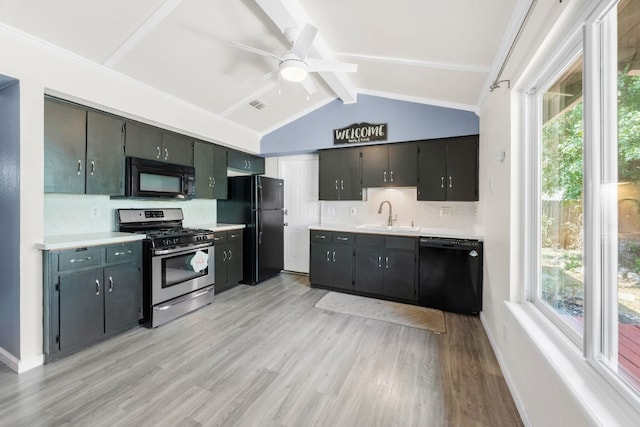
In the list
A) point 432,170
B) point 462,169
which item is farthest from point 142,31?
point 462,169

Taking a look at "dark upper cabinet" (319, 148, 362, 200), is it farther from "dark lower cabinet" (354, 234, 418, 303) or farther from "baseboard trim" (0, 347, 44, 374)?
"baseboard trim" (0, 347, 44, 374)

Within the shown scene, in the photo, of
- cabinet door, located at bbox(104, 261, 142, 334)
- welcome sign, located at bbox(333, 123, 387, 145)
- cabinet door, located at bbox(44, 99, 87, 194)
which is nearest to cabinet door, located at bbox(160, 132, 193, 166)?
cabinet door, located at bbox(44, 99, 87, 194)

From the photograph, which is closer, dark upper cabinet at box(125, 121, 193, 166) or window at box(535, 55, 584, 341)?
window at box(535, 55, 584, 341)

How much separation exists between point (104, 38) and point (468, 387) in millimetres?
3989

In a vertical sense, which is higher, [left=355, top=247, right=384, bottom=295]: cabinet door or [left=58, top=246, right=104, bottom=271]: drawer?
[left=58, top=246, right=104, bottom=271]: drawer

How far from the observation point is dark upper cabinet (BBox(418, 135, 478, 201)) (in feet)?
11.2

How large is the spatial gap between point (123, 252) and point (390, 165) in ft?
11.1

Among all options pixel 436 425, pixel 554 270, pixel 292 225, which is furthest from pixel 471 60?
pixel 292 225

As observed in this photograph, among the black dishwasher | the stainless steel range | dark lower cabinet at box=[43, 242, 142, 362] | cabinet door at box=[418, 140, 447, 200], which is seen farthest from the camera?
cabinet door at box=[418, 140, 447, 200]

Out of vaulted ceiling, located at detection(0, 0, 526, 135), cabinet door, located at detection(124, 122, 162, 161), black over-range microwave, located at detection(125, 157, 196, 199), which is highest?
vaulted ceiling, located at detection(0, 0, 526, 135)

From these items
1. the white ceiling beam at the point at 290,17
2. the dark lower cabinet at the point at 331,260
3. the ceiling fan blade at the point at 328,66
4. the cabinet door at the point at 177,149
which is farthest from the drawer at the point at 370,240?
the cabinet door at the point at 177,149

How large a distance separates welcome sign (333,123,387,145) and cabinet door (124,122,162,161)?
242 centimetres

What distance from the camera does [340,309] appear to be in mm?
3355

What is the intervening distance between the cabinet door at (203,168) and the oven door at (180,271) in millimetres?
873
